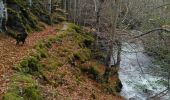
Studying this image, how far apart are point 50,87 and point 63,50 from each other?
7.78 meters

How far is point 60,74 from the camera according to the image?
59.7 feet

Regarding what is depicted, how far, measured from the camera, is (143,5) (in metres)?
40.2

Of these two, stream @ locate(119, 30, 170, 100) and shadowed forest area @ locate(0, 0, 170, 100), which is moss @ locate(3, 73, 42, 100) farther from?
stream @ locate(119, 30, 170, 100)

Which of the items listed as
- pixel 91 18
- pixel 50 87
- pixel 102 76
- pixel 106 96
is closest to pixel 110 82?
pixel 102 76

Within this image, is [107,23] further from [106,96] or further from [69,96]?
[69,96]

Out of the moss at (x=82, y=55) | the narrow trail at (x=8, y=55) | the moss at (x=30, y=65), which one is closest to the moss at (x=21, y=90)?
the narrow trail at (x=8, y=55)

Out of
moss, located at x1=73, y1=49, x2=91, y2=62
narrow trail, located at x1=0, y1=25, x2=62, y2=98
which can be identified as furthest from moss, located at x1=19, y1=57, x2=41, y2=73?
moss, located at x1=73, y1=49, x2=91, y2=62

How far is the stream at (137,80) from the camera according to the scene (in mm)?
22034

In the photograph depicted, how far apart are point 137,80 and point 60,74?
10.4 m

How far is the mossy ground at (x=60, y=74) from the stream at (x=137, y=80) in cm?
149

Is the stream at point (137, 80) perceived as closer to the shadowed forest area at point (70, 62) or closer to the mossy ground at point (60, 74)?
the shadowed forest area at point (70, 62)

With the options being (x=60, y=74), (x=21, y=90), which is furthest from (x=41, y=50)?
(x=21, y=90)

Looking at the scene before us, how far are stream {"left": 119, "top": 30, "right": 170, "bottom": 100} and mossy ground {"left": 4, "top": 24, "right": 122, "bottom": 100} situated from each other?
1492mm

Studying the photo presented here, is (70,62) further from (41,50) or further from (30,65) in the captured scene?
(30,65)
